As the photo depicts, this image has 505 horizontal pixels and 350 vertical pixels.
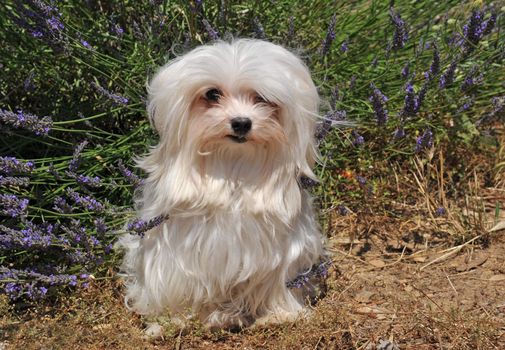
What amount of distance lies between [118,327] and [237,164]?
0.90 meters

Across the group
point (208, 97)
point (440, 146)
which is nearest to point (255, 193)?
point (208, 97)

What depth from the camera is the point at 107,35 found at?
357cm

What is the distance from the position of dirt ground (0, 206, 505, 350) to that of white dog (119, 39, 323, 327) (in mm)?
198

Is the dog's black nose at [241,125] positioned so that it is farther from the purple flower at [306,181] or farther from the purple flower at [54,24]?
the purple flower at [54,24]

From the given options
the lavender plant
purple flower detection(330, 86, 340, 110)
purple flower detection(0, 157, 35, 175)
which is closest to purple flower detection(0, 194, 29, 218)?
the lavender plant

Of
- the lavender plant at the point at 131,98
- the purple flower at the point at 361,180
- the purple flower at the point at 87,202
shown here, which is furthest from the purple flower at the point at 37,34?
the purple flower at the point at 361,180

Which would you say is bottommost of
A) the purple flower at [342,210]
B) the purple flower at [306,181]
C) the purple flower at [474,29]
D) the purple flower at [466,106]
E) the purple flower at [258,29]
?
the purple flower at [342,210]

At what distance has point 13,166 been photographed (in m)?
3.18

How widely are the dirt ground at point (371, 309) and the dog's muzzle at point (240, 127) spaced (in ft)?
2.71

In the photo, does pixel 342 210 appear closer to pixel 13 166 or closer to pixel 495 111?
pixel 495 111

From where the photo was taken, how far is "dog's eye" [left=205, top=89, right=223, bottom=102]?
9.56ft

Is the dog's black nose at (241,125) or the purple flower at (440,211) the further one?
the purple flower at (440,211)

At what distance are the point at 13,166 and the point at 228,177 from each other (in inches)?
36.5

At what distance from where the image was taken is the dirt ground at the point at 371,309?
3039 mm
